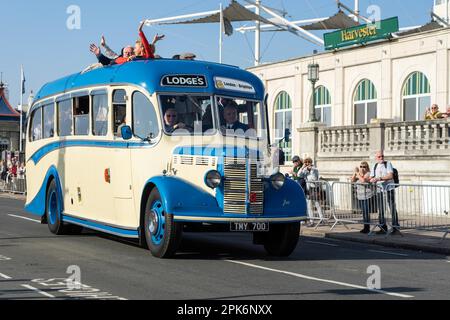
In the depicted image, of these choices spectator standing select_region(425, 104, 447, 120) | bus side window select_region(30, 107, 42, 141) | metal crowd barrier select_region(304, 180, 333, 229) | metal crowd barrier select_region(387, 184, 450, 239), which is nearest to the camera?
metal crowd barrier select_region(387, 184, 450, 239)

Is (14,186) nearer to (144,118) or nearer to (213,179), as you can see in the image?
(144,118)

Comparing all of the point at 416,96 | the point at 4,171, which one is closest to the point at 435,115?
the point at 416,96

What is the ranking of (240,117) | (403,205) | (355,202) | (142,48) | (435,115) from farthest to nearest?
(435,115) < (355,202) < (403,205) < (142,48) < (240,117)

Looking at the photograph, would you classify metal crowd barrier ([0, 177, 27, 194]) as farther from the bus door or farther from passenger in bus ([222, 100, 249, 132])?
passenger in bus ([222, 100, 249, 132])

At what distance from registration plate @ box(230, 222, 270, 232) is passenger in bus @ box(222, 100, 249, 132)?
173 cm

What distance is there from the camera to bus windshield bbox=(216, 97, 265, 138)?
14.1 metres

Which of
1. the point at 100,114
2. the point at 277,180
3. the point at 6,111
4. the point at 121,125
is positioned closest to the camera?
the point at 277,180

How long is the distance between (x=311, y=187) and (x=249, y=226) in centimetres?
866

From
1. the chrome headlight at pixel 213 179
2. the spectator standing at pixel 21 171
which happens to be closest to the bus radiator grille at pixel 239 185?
the chrome headlight at pixel 213 179

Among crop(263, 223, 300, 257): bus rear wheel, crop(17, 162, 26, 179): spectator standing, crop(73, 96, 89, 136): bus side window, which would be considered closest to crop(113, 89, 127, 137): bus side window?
crop(73, 96, 89, 136): bus side window

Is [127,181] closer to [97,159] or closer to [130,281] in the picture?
[97,159]

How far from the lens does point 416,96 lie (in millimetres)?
31500

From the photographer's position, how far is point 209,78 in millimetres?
14289

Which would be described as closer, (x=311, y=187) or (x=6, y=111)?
(x=311, y=187)
